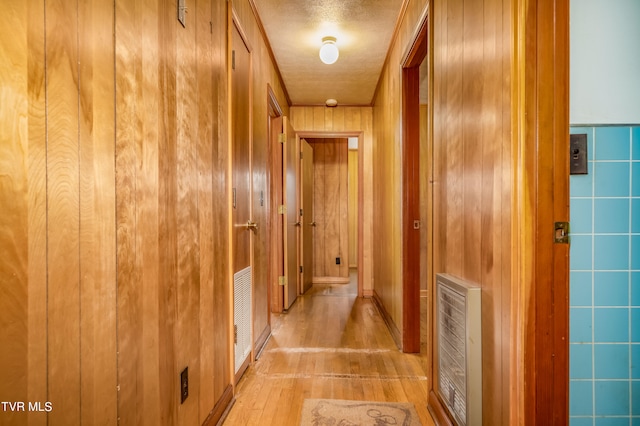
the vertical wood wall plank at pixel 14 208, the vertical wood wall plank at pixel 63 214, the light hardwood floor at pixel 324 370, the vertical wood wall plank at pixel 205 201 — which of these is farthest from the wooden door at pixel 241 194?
the vertical wood wall plank at pixel 14 208

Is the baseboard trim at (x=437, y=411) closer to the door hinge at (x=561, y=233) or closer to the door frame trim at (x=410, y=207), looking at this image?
the door frame trim at (x=410, y=207)

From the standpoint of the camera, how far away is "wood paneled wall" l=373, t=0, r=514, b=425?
108 cm

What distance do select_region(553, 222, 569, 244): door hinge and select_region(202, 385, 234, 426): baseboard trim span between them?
1.56 metres

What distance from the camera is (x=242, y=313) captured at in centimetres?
217

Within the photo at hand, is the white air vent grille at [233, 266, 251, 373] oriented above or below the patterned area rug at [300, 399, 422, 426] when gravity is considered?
above

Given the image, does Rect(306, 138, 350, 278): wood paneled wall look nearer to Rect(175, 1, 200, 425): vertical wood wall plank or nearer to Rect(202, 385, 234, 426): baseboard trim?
Rect(202, 385, 234, 426): baseboard trim

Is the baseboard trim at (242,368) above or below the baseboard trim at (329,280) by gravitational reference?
above

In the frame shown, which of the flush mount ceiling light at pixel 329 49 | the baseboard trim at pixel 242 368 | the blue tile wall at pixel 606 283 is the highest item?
the flush mount ceiling light at pixel 329 49

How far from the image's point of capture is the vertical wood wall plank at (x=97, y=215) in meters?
0.81

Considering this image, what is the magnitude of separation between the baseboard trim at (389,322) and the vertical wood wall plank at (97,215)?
2205 mm

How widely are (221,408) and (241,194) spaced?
119 centimetres

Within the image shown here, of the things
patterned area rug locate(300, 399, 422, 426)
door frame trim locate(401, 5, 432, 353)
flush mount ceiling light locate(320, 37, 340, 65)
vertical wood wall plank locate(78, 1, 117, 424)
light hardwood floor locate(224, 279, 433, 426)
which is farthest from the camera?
flush mount ceiling light locate(320, 37, 340, 65)

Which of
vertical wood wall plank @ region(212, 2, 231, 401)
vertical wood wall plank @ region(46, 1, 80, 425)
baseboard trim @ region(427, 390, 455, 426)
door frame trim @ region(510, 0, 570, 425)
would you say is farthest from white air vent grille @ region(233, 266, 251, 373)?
door frame trim @ region(510, 0, 570, 425)

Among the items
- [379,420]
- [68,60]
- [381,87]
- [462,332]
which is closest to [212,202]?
[68,60]
